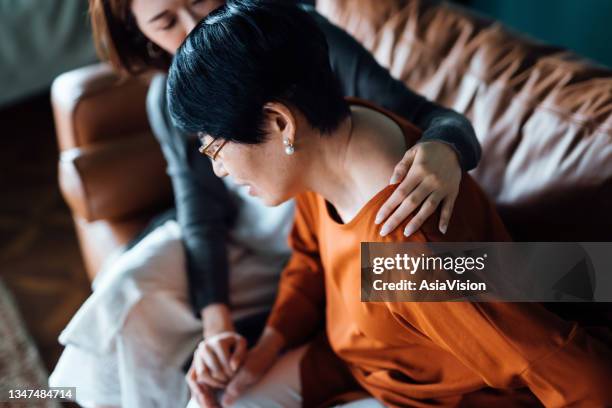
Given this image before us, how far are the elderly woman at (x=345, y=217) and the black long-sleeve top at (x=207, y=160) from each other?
79 mm

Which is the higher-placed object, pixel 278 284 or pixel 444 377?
pixel 444 377

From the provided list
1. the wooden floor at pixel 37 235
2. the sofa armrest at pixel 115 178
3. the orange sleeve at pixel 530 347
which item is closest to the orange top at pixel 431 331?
the orange sleeve at pixel 530 347

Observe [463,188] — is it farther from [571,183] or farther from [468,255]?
[571,183]

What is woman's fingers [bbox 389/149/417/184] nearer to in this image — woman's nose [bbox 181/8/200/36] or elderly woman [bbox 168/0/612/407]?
elderly woman [bbox 168/0/612/407]

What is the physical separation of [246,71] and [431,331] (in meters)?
0.38

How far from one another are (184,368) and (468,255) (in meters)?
0.57

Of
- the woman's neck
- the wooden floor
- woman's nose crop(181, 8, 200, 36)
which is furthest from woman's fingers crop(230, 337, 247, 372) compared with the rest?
the wooden floor

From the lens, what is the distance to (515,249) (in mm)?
833

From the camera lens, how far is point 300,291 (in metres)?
1.08

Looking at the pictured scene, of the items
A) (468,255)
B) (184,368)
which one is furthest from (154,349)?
(468,255)

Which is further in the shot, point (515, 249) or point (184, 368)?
point (184, 368)

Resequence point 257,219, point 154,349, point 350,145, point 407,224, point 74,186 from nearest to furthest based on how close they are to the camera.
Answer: point 407,224, point 350,145, point 154,349, point 257,219, point 74,186

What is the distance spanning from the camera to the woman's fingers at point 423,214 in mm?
710

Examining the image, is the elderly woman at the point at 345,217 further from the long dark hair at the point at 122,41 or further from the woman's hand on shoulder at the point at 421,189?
the long dark hair at the point at 122,41
